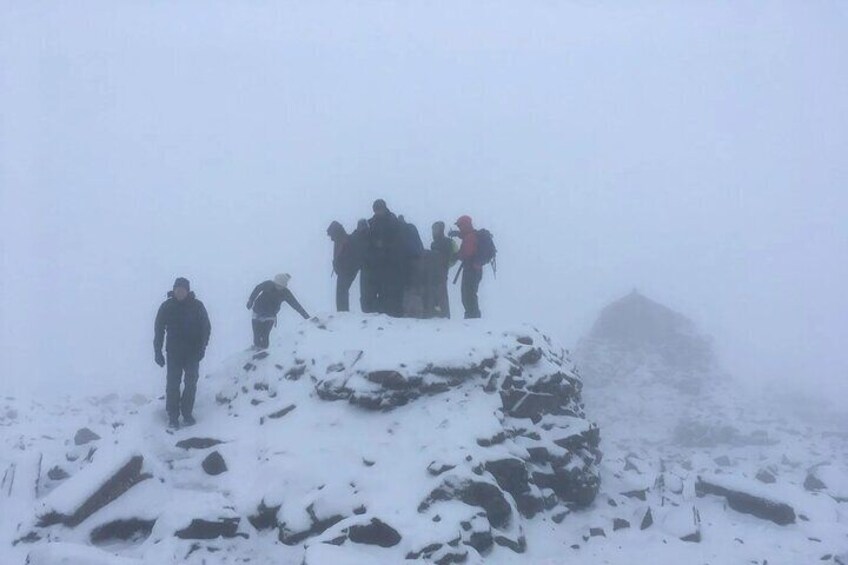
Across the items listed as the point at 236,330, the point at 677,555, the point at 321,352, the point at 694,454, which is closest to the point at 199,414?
the point at 321,352

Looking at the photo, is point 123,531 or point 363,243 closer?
point 123,531

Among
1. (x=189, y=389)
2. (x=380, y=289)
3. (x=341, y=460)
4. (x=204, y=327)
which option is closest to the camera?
(x=341, y=460)

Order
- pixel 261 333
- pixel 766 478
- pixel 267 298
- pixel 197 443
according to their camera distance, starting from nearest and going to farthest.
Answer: pixel 197 443 < pixel 261 333 < pixel 267 298 < pixel 766 478

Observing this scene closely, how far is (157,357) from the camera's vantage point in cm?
1368

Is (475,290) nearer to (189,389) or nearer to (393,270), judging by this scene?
(393,270)

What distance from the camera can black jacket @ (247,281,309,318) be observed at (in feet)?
53.5

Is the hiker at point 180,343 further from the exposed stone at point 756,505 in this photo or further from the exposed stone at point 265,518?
the exposed stone at point 756,505

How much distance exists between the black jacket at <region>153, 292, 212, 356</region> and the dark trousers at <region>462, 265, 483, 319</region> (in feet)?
21.2

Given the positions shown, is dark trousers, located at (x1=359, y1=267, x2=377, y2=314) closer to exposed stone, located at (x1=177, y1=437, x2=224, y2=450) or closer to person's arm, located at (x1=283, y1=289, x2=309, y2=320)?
person's arm, located at (x1=283, y1=289, x2=309, y2=320)

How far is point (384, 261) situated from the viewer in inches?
651

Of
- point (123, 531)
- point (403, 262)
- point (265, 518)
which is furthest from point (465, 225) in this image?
point (123, 531)

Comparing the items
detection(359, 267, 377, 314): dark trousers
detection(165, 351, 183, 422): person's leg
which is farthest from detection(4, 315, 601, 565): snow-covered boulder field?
detection(359, 267, 377, 314): dark trousers

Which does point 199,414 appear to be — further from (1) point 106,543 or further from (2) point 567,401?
(2) point 567,401

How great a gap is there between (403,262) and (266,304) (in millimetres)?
3517
